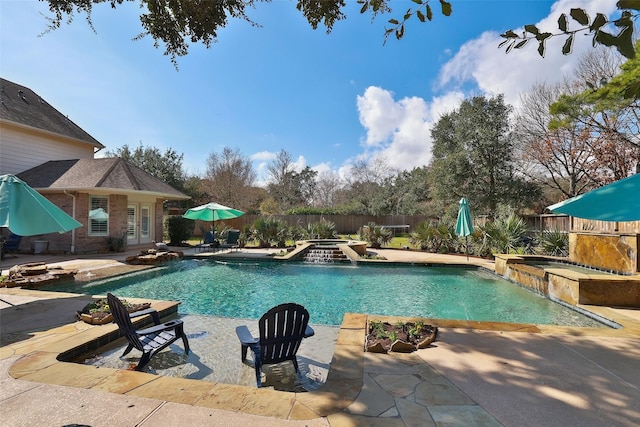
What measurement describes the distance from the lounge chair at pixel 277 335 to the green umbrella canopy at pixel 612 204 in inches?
126

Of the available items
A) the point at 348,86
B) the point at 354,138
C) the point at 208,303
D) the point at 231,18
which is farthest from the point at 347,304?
the point at 354,138

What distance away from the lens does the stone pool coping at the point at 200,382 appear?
279 centimetres

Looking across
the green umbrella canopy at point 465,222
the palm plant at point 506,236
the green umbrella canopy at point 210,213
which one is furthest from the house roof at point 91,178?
the palm plant at point 506,236

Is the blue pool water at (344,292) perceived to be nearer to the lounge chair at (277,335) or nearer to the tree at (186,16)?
the lounge chair at (277,335)

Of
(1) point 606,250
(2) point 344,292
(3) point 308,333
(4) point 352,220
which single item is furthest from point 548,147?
(3) point 308,333

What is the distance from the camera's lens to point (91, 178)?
48.2 ft

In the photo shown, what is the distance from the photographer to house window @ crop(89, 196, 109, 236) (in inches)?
576

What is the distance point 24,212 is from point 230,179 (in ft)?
86.0

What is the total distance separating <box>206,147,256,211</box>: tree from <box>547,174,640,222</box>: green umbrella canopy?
2919cm

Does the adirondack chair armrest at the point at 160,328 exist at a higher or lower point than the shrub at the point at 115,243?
lower

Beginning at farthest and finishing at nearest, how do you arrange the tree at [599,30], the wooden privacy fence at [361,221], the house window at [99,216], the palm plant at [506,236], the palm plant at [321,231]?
the palm plant at [321,231], the wooden privacy fence at [361,221], the house window at [99,216], the palm plant at [506,236], the tree at [599,30]

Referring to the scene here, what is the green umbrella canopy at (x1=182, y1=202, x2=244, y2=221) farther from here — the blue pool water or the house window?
the house window

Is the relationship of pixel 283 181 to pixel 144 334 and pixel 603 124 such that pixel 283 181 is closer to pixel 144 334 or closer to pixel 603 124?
pixel 603 124

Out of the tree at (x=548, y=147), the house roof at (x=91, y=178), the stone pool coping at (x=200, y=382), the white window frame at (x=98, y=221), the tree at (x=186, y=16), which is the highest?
the tree at (x=548, y=147)
